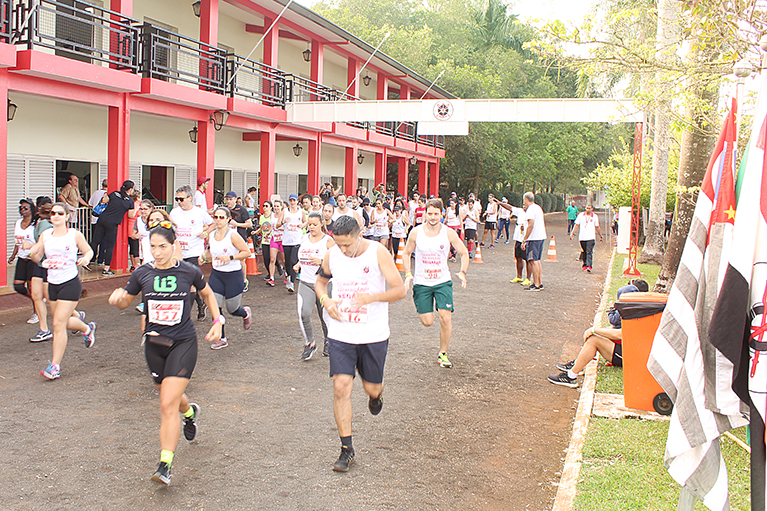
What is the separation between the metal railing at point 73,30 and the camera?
1148cm

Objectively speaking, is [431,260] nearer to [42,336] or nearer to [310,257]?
[310,257]

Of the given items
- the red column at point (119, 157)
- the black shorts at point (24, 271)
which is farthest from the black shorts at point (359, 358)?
the red column at point (119, 157)

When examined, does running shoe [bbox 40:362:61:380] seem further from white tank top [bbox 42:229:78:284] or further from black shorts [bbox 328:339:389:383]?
black shorts [bbox 328:339:389:383]

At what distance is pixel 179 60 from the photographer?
A: 18.3 m

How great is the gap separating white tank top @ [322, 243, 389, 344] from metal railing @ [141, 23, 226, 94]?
10841 millimetres

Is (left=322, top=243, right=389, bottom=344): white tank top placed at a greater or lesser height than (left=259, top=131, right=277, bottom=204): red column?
lesser

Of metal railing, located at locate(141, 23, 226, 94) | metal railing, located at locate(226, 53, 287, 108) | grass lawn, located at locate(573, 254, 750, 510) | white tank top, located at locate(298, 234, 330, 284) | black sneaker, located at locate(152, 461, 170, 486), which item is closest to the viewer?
grass lawn, located at locate(573, 254, 750, 510)

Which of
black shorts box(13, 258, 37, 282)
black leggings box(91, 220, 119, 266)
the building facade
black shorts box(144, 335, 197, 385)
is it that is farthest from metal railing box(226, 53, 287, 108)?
black shorts box(144, 335, 197, 385)

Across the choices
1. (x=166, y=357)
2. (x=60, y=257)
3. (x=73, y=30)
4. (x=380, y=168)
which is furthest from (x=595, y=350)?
(x=380, y=168)

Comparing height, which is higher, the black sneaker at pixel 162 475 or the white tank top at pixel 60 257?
the white tank top at pixel 60 257

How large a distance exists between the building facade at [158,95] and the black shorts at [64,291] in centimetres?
503

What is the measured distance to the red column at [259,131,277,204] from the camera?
19719 mm

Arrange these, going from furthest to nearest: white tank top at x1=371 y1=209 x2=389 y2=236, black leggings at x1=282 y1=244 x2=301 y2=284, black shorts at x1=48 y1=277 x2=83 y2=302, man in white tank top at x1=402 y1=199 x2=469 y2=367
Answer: white tank top at x1=371 y1=209 x2=389 y2=236
black leggings at x1=282 y1=244 x2=301 y2=284
man in white tank top at x1=402 y1=199 x2=469 y2=367
black shorts at x1=48 y1=277 x2=83 y2=302

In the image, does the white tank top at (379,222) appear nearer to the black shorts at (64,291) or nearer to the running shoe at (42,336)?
the running shoe at (42,336)
